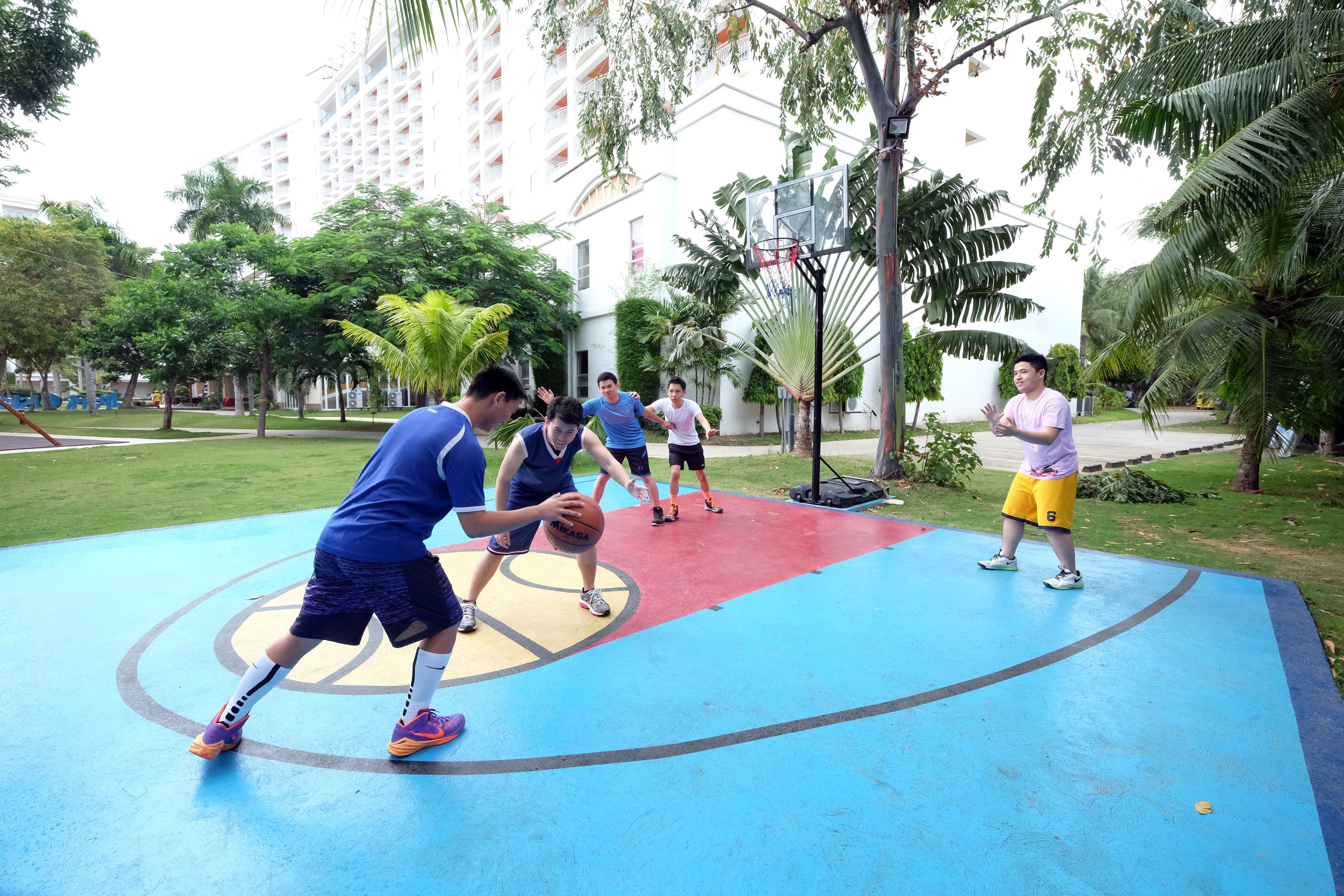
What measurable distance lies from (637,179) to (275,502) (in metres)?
Result: 17.4

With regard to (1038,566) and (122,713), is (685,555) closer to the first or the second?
(1038,566)

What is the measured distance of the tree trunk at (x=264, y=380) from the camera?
2169cm

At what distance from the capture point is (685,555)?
6500 millimetres

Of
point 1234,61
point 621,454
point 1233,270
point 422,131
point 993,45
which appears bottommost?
point 621,454

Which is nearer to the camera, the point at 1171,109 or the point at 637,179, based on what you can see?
the point at 1171,109

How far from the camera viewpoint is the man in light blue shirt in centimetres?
727

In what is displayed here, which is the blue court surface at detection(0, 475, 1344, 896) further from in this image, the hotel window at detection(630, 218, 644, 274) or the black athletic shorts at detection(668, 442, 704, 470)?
the hotel window at detection(630, 218, 644, 274)

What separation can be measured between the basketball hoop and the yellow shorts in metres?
5.61

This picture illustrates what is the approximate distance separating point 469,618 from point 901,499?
24.6 feet

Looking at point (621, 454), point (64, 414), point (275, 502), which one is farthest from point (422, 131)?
point (621, 454)

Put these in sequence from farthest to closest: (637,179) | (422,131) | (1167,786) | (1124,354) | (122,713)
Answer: (422,131), (637,179), (1124,354), (122,713), (1167,786)

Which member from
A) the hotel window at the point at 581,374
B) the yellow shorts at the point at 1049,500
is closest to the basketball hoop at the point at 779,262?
the yellow shorts at the point at 1049,500

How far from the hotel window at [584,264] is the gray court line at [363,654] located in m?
21.5

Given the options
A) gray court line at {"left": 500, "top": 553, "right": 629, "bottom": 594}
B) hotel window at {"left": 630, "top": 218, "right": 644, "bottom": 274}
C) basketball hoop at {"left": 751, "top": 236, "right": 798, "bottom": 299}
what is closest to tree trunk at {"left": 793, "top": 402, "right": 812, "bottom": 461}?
basketball hoop at {"left": 751, "top": 236, "right": 798, "bottom": 299}
